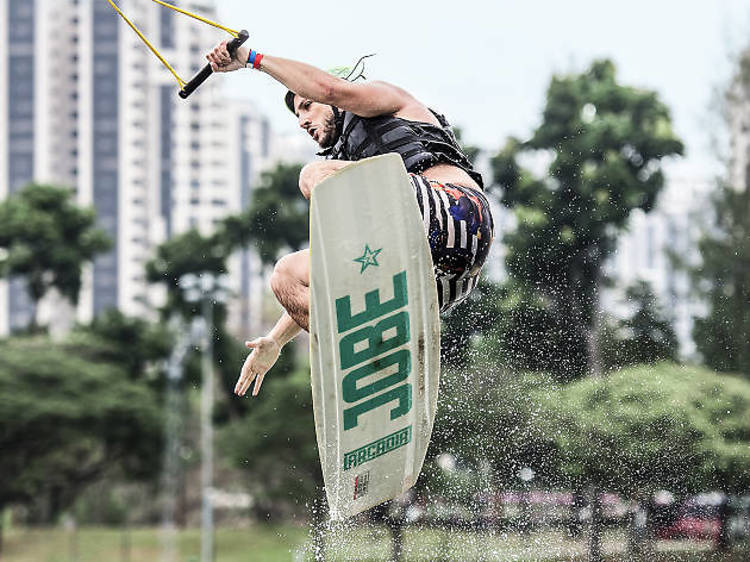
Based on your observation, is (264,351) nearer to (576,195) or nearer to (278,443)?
(576,195)

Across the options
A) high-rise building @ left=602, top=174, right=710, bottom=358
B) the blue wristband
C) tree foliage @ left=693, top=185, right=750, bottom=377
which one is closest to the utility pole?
high-rise building @ left=602, top=174, right=710, bottom=358

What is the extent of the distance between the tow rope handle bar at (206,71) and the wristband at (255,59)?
0.13 feet

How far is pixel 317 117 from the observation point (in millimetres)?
3117

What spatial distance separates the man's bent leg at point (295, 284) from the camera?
287cm

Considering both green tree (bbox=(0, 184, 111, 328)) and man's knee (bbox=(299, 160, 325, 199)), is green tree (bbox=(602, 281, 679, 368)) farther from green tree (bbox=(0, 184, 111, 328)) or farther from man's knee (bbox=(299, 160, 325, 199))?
green tree (bbox=(0, 184, 111, 328))

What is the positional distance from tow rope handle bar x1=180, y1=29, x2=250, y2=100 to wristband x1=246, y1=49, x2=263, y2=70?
1.6 inches

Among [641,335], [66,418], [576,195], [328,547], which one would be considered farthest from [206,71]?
[66,418]

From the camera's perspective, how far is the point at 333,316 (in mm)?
2775

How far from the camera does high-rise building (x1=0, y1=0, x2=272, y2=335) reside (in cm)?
5644

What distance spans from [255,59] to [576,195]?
10909 millimetres

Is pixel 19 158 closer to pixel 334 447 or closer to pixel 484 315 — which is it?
pixel 484 315

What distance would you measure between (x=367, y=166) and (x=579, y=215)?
10.4m

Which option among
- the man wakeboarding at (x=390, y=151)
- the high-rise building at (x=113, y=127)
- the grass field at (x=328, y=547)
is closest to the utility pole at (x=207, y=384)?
the grass field at (x=328, y=547)

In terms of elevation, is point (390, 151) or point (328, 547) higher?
point (390, 151)
